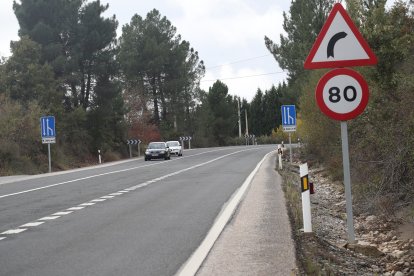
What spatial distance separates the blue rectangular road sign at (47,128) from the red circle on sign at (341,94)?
2624 centimetres

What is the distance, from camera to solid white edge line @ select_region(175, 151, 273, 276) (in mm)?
6344

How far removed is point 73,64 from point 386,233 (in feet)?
122

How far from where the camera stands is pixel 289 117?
2920 cm

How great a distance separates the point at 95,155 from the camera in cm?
4703

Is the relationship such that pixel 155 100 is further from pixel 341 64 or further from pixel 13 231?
pixel 341 64

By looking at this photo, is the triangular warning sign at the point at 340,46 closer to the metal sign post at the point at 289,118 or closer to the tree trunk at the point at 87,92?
the metal sign post at the point at 289,118

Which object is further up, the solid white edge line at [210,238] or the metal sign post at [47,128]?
the metal sign post at [47,128]

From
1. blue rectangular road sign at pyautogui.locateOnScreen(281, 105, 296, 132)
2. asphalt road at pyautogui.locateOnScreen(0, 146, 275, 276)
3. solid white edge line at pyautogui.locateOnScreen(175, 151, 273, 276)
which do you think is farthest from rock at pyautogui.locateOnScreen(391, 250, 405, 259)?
blue rectangular road sign at pyautogui.locateOnScreen(281, 105, 296, 132)

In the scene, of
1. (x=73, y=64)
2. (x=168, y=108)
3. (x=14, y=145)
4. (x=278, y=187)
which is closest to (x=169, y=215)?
(x=278, y=187)

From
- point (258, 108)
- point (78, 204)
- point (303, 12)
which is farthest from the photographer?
point (258, 108)

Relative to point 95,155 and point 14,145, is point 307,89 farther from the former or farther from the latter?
point 95,155

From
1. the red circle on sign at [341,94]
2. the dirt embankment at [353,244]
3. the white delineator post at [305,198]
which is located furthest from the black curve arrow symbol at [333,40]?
the dirt embankment at [353,244]

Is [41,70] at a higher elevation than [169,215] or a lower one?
higher

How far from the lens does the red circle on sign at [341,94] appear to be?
704 cm
